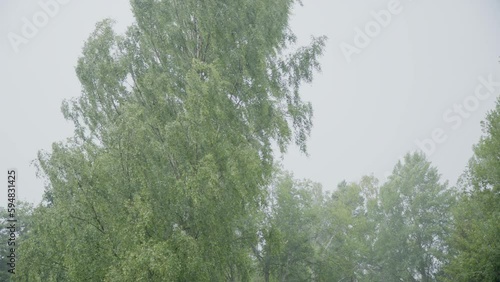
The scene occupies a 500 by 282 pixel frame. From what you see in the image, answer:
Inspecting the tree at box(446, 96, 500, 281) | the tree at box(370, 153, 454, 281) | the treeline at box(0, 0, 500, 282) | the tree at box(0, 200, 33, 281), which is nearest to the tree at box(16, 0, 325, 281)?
the treeline at box(0, 0, 500, 282)

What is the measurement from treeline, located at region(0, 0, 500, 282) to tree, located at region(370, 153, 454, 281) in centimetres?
1183

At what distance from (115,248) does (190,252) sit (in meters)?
1.91

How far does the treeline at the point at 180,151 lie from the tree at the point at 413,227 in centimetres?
1183

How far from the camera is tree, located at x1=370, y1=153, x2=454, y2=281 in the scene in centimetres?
3262

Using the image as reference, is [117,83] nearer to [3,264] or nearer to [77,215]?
[77,215]

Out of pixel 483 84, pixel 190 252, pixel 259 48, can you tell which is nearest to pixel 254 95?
pixel 259 48

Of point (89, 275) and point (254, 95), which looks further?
point (254, 95)

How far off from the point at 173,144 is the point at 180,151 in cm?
27

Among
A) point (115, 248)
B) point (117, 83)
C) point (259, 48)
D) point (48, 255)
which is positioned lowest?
point (115, 248)

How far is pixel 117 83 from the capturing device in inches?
543

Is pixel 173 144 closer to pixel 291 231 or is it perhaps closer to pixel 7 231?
pixel 291 231

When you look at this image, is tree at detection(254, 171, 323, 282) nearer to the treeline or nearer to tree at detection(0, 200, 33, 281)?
the treeline

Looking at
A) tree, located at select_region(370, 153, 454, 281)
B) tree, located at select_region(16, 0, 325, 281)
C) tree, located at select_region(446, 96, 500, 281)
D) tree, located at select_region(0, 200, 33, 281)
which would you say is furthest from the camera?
tree, located at select_region(370, 153, 454, 281)

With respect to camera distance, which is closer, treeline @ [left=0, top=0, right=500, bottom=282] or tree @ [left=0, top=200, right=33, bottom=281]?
treeline @ [left=0, top=0, right=500, bottom=282]
